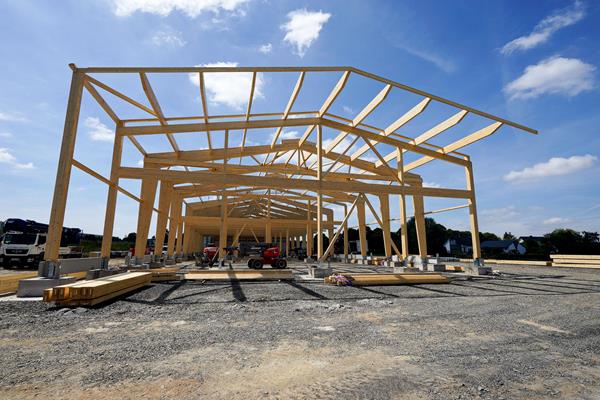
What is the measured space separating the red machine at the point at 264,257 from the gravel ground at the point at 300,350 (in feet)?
37.7

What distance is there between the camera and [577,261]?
23641 mm

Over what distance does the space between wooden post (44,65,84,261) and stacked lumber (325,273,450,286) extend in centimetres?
969

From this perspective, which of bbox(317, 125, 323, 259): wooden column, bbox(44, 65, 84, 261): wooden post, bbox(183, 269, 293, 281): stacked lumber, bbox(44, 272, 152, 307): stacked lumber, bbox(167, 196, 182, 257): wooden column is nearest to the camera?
bbox(44, 272, 152, 307): stacked lumber

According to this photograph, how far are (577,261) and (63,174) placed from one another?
3320cm

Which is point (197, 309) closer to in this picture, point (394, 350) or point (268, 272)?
point (394, 350)

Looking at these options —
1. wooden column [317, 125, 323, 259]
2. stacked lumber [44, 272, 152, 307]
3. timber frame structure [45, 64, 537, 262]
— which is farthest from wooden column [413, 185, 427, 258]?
stacked lumber [44, 272, 152, 307]

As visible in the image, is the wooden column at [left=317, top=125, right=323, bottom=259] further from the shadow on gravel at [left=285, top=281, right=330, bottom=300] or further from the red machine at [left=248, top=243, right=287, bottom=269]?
the red machine at [left=248, top=243, right=287, bottom=269]

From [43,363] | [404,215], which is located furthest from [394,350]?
[404,215]

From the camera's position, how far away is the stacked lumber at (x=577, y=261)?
22.3 metres

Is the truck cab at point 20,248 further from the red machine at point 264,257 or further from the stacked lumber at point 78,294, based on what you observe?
the stacked lumber at point 78,294

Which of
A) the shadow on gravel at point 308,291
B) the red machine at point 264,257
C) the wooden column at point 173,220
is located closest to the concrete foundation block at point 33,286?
the shadow on gravel at point 308,291

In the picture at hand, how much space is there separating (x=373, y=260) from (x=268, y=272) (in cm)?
1464

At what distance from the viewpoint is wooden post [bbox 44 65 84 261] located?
9.22 m

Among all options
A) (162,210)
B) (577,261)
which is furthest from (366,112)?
(577,261)
